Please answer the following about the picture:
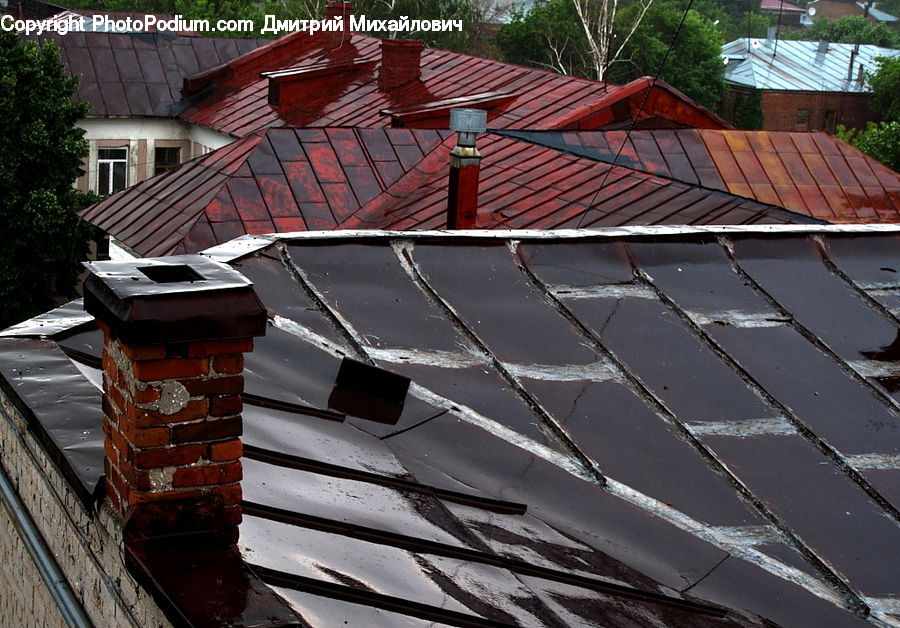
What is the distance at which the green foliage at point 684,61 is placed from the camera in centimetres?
5403

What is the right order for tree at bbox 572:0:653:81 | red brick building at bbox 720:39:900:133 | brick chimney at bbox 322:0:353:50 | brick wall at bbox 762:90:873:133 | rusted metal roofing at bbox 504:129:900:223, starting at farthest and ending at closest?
brick wall at bbox 762:90:873:133 → red brick building at bbox 720:39:900:133 → tree at bbox 572:0:653:81 → brick chimney at bbox 322:0:353:50 → rusted metal roofing at bbox 504:129:900:223

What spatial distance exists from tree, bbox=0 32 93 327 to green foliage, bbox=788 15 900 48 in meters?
65.6

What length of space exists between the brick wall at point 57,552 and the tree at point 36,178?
18804 millimetres

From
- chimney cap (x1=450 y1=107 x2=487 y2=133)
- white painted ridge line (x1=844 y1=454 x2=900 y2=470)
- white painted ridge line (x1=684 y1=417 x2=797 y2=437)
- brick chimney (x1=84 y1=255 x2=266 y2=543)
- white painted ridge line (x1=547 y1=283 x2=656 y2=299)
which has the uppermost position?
brick chimney (x1=84 y1=255 x2=266 y2=543)

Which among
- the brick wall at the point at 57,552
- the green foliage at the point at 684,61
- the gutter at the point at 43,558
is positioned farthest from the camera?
the green foliage at the point at 684,61

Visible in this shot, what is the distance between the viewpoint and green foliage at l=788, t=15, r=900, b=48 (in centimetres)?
8500

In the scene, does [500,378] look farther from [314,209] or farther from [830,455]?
[314,209]

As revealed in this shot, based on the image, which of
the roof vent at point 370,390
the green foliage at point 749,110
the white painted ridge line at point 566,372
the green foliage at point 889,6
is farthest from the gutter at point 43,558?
the green foliage at point 889,6

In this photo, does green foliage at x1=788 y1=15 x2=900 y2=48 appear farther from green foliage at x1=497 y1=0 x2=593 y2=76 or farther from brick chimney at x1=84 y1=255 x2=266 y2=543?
brick chimney at x1=84 y1=255 x2=266 y2=543

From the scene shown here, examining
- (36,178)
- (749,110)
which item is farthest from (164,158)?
(749,110)

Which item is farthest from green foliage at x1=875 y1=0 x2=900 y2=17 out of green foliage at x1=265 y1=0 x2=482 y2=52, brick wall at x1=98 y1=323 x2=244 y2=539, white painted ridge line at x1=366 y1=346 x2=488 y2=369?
brick wall at x1=98 y1=323 x2=244 y2=539

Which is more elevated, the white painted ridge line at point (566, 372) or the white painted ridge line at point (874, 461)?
the white painted ridge line at point (566, 372)

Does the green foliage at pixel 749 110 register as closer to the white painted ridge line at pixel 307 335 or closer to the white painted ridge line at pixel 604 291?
the white painted ridge line at pixel 604 291

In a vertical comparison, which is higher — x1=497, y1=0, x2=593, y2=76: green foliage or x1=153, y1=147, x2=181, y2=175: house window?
x1=497, y1=0, x2=593, y2=76: green foliage
